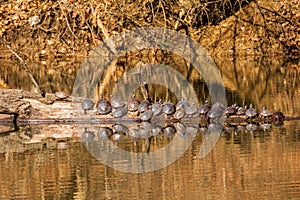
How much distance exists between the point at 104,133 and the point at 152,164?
Answer: 2997 millimetres

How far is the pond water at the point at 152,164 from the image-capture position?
8.75 meters

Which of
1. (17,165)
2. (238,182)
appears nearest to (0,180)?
(17,165)

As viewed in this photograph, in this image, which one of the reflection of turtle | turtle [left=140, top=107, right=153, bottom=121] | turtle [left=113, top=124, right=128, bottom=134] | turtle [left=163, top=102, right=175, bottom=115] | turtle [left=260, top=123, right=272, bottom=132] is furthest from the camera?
turtle [left=163, top=102, right=175, bottom=115]

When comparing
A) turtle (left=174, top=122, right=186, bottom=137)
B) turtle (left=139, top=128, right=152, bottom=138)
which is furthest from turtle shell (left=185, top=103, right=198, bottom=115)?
turtle (left=139, top=128, right=152, bottom=138)

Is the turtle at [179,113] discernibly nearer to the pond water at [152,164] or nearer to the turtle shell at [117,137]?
the pond water at [152,164]

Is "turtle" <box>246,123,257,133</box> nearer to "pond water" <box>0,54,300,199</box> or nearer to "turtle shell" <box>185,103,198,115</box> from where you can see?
"pond water" <box>0,54,300,199</box>

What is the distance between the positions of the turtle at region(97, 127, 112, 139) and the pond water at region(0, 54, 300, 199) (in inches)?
2.9

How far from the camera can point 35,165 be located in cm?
1061

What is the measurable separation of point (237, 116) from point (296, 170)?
462 cm

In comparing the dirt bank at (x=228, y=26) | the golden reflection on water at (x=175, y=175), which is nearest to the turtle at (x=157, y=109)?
the golden reflection on water at (x=175, y=175)

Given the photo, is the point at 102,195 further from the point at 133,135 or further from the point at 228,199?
the point at 133,135

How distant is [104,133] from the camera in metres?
13.3

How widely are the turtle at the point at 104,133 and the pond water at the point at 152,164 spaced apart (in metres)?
0.07

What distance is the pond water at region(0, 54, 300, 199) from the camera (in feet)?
28.7
